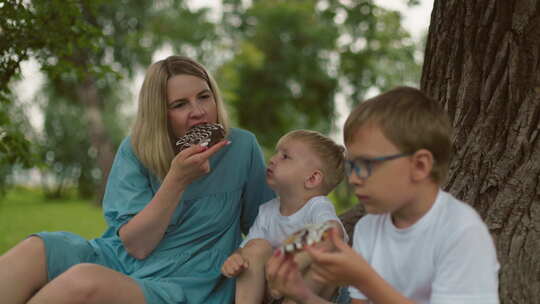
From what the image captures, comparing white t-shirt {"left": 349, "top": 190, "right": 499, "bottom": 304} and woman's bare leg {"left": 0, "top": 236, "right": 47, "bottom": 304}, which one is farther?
woman's bare leg {"left": 0, "top": 236, "right": 47, "bottom": 304}

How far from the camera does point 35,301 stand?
261 centimetres

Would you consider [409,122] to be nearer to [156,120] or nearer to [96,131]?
[156,120]

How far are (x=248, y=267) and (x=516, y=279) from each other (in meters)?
1.18

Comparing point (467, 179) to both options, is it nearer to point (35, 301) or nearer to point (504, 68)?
point (504, 68)

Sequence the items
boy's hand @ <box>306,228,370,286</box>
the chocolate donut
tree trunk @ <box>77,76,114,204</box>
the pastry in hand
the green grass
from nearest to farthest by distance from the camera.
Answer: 1. boy's hand @ <box>306,228,370,286</box>
2. the pastry in hand
3. the chocolate donut
4. the green grass
5. tree trunk @ <box>77,76,114,204</box>

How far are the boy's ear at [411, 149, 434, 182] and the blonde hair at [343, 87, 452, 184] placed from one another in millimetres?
22

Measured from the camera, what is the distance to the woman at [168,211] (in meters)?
2.86

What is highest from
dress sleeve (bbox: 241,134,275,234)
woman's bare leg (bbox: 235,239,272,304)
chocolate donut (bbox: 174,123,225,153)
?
chocolate donut (bbox: 174,123,225,153)

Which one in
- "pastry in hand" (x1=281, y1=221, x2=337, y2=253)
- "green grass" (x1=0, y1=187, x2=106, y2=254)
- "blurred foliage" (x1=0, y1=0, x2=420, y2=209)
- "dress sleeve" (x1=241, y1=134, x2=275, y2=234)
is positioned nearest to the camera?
"pastry in hand" (x1=281, y1=221, x2=337, y2=253)

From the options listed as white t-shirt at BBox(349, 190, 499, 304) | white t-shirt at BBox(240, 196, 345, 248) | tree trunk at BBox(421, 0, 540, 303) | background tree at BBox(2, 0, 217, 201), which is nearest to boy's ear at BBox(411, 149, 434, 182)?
white t-shirt at BBox(349, 190, 499, 304)

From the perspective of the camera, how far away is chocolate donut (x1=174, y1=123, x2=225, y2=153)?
2.98m

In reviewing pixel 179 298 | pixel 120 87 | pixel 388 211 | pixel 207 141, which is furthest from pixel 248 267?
pixel 120 87

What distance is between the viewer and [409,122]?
6.81ft

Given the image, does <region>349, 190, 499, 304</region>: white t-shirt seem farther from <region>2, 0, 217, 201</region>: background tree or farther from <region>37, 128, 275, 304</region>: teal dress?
<region>2, 0, 217, 201</region>: background tree
